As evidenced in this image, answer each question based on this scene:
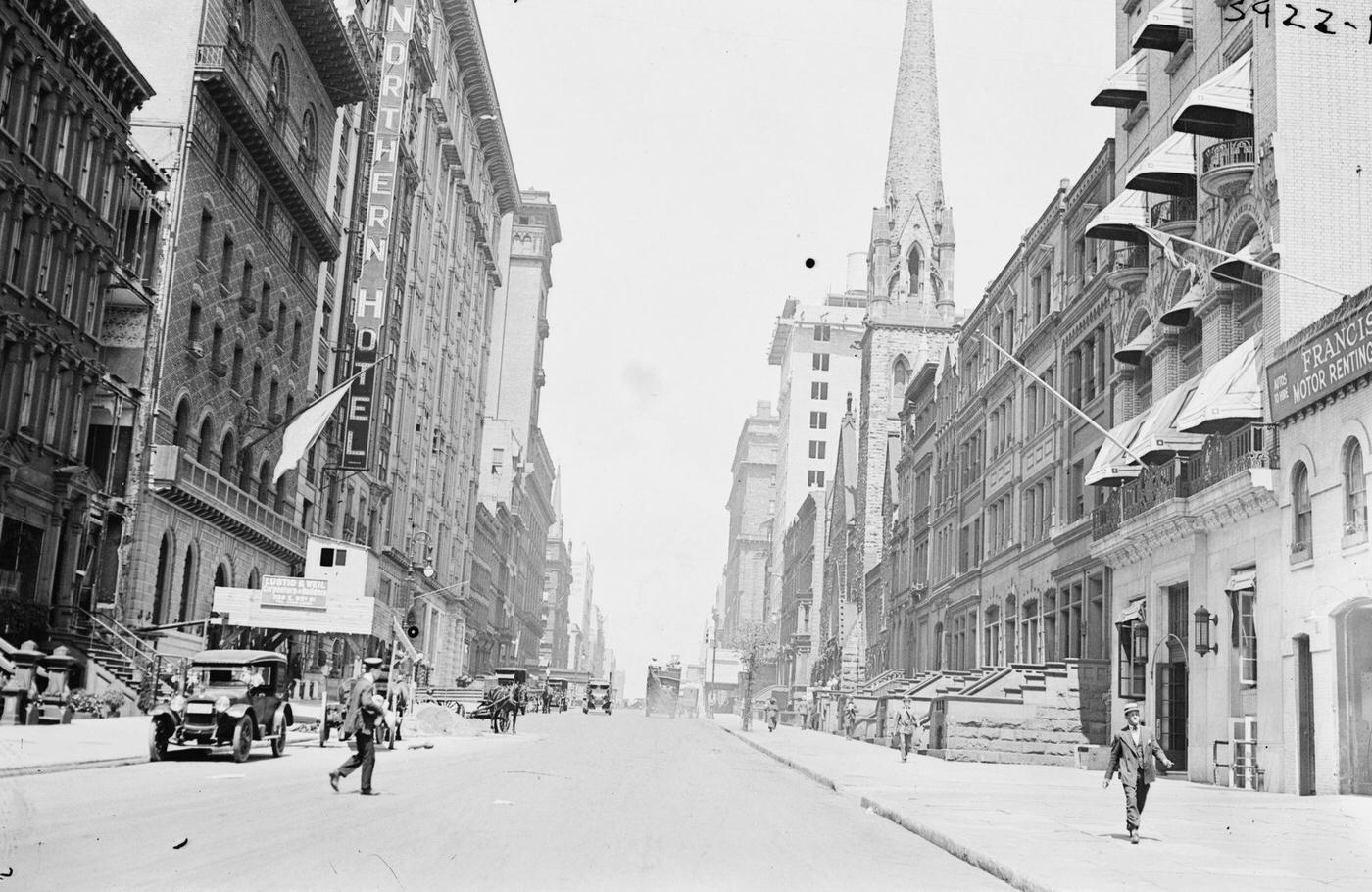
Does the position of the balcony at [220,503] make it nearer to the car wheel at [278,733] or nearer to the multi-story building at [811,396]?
the car wheel at [278,733]

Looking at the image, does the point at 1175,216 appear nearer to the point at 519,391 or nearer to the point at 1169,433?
the point at 1169,433

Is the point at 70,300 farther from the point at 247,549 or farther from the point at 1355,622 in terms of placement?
the point at 1355,622

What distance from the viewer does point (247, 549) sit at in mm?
55188

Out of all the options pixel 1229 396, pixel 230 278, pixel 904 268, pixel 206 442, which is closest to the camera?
pixel 1229 396

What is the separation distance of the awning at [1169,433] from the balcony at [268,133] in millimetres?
31548

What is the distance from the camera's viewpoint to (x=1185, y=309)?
33812 mm

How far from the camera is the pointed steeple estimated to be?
107 m

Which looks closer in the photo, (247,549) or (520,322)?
(247,549)

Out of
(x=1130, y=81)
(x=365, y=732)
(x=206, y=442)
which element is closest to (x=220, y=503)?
(x=206, y=442)

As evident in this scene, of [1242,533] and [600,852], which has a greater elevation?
[1242,533]

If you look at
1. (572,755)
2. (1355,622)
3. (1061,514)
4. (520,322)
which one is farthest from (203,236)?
(520,322)

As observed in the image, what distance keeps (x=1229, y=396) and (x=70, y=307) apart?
3016 centimetres

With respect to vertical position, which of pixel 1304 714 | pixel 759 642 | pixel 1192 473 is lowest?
pixel 1304 714

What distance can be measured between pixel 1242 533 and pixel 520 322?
12956cm
